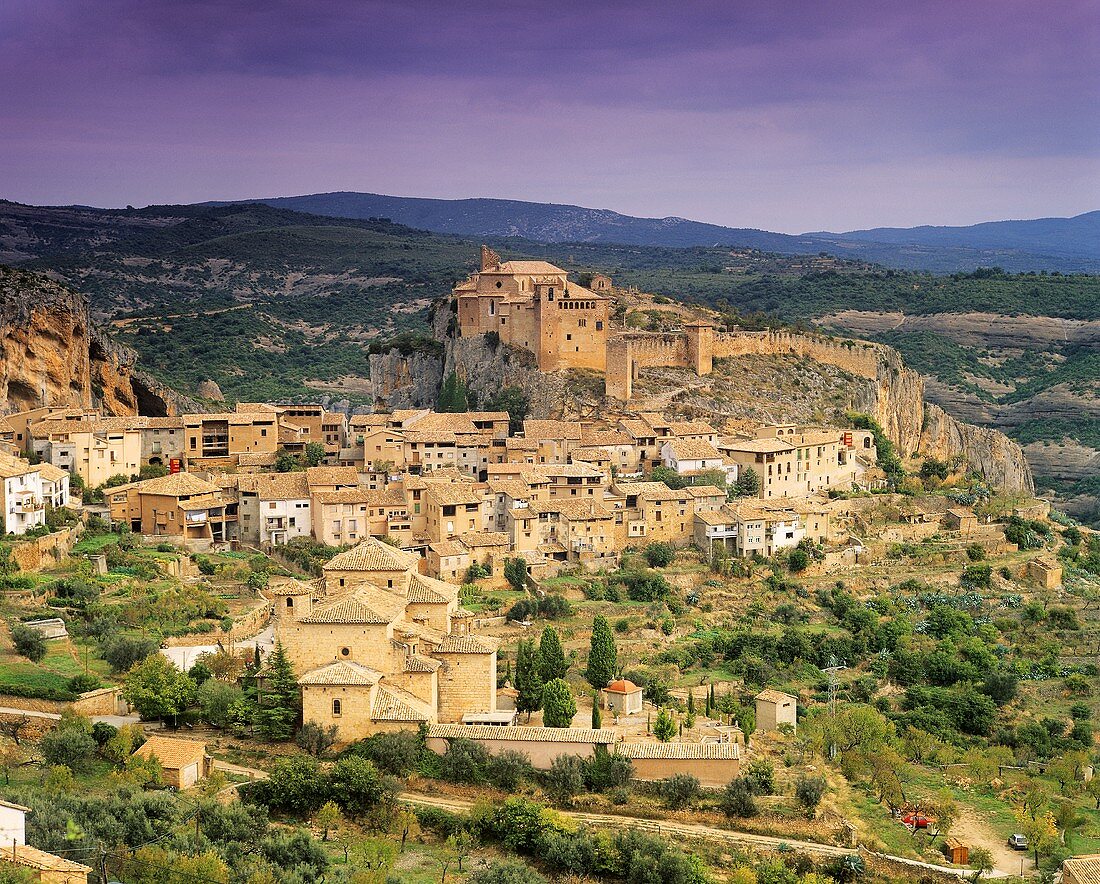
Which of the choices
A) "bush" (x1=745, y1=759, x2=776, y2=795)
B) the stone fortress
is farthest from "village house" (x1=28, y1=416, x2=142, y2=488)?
"bush" (x1=745, y1=759, x2=776, y2=795)

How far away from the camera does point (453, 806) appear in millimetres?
23656

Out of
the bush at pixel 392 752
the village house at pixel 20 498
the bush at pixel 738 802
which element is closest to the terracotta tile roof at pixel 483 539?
the village house at pixel 20 498

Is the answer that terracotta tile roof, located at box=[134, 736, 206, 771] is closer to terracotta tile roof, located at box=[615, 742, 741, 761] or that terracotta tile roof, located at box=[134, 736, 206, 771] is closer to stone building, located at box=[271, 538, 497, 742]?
stone building, located at box=[271, 538, 497, 742]

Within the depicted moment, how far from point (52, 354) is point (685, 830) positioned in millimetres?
32316

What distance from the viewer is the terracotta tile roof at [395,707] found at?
82.2ft

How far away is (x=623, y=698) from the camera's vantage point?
30047 mm

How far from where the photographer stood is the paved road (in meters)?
23.2

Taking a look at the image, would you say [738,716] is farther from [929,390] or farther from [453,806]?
[929,390]

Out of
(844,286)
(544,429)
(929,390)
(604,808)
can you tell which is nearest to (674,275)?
(844,286)

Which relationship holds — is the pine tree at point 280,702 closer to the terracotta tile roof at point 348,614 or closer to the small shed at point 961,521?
the terracotta tile roof at point 348,614

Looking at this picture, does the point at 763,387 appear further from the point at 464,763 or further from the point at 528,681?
the point at 464,763

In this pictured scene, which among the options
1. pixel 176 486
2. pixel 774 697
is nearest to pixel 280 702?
pixel 774 697

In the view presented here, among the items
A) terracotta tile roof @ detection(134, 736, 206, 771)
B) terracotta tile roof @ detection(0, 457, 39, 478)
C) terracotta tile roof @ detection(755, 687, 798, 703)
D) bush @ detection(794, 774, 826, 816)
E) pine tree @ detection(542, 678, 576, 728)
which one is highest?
terracotta tile roof @ detection(0, 457, 39, 478)

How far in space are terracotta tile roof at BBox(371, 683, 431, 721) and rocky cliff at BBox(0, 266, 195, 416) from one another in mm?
25141
